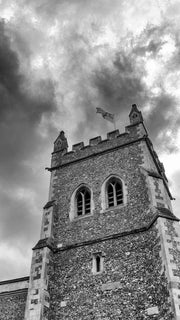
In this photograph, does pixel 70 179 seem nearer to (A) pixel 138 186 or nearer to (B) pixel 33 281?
(A) pixel 138 186

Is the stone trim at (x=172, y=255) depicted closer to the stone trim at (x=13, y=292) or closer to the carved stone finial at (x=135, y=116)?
the stone trim at (x=13, y=292)

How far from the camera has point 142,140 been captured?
53.6 ft

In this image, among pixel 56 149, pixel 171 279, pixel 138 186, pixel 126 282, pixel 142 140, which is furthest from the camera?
pixel 56 149

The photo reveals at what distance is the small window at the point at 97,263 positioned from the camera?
12355 mm

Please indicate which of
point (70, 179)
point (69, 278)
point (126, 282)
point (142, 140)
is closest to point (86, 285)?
point (69, 278)

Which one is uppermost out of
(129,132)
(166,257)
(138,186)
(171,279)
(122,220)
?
(129,132)

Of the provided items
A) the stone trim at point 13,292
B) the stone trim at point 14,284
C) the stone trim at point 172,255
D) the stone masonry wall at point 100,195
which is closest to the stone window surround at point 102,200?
the stone masonry wall at point 100,195

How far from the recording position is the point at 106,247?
1280 cm

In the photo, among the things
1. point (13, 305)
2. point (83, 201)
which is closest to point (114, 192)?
point (83, 201)

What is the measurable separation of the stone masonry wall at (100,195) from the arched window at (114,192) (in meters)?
0.35

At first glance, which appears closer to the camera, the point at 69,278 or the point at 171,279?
the point at 171,279

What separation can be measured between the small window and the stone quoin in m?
0.04

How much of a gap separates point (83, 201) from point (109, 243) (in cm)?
303

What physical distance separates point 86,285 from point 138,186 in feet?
15.5
